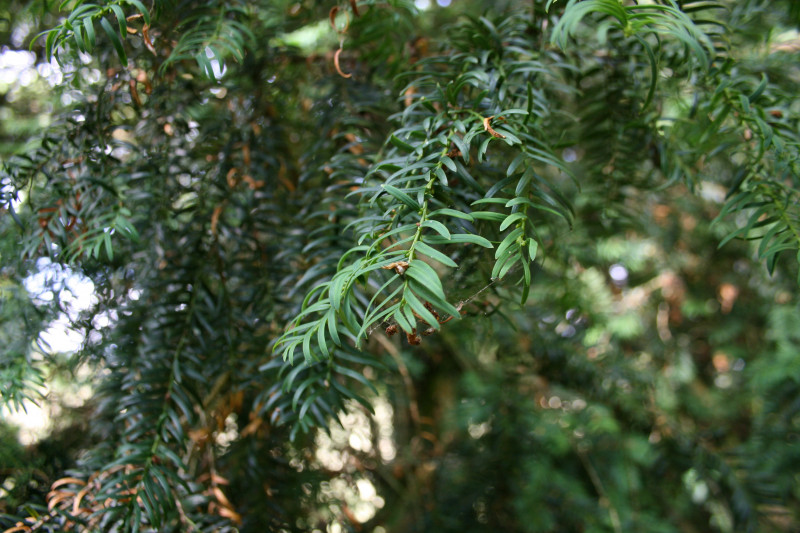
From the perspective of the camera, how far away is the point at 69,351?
0.62 metres

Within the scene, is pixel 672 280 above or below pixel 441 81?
below

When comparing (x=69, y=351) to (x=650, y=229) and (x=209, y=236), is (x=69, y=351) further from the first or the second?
(x=650, y=229)

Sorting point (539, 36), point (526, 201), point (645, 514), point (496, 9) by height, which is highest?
point (496, 9)

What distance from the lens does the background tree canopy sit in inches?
17.3

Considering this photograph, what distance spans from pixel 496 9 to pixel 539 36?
290 millimetres

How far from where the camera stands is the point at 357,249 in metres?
0.36

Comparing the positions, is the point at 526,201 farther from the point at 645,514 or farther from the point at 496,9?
the point at 645,514

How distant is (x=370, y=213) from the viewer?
0.48 metres

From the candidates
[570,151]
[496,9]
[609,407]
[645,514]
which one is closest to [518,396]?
[609,407]

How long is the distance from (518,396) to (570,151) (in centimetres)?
59

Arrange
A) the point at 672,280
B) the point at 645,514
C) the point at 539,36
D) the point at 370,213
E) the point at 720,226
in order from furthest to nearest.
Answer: the point at 672,280
the point at 720,226
the point at 645,514
the point at 539,36
the point at 370,213

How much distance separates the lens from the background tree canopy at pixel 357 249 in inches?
17.3

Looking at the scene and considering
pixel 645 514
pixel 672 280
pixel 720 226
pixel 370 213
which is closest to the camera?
pixel 370 213

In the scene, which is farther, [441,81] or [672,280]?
[672,280]
